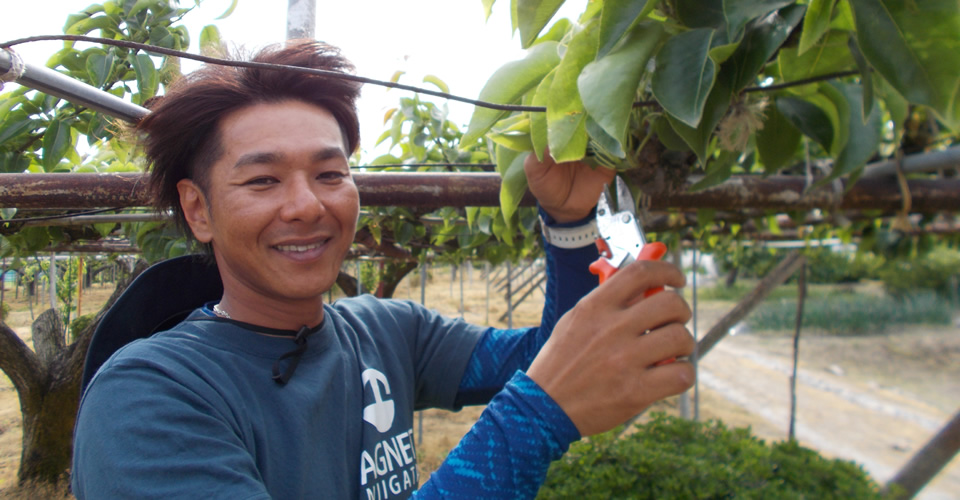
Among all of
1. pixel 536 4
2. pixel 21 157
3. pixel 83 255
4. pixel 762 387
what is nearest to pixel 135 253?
pixel 83 255

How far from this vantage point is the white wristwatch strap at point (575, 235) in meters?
0.87

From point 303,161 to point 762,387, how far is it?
9.62m

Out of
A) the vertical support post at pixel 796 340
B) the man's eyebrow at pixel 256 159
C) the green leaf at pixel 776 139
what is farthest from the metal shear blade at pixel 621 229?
the vertical support post at pixel 796 340

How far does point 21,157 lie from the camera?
42.6 inches

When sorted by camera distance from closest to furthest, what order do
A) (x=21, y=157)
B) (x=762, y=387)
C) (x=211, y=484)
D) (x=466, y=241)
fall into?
1. (x=211, y=484)
2. (x=21, y=157)
3. (x=466, y=241)
4. (x=762, y=387)

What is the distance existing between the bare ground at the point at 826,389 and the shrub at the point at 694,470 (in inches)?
19.7

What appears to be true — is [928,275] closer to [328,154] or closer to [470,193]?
[470,193]

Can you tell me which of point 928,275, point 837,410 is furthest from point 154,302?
point 928,275

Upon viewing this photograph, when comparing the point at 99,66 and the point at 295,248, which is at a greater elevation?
the point at 99,66

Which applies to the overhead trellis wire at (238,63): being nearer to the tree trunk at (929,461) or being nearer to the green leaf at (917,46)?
the green leaf at (917,46)

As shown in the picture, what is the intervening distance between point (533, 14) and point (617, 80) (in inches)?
4.7

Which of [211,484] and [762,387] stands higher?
[211,484]

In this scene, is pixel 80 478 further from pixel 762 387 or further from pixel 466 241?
pixel 762 387

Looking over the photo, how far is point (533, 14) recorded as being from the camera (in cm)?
56
